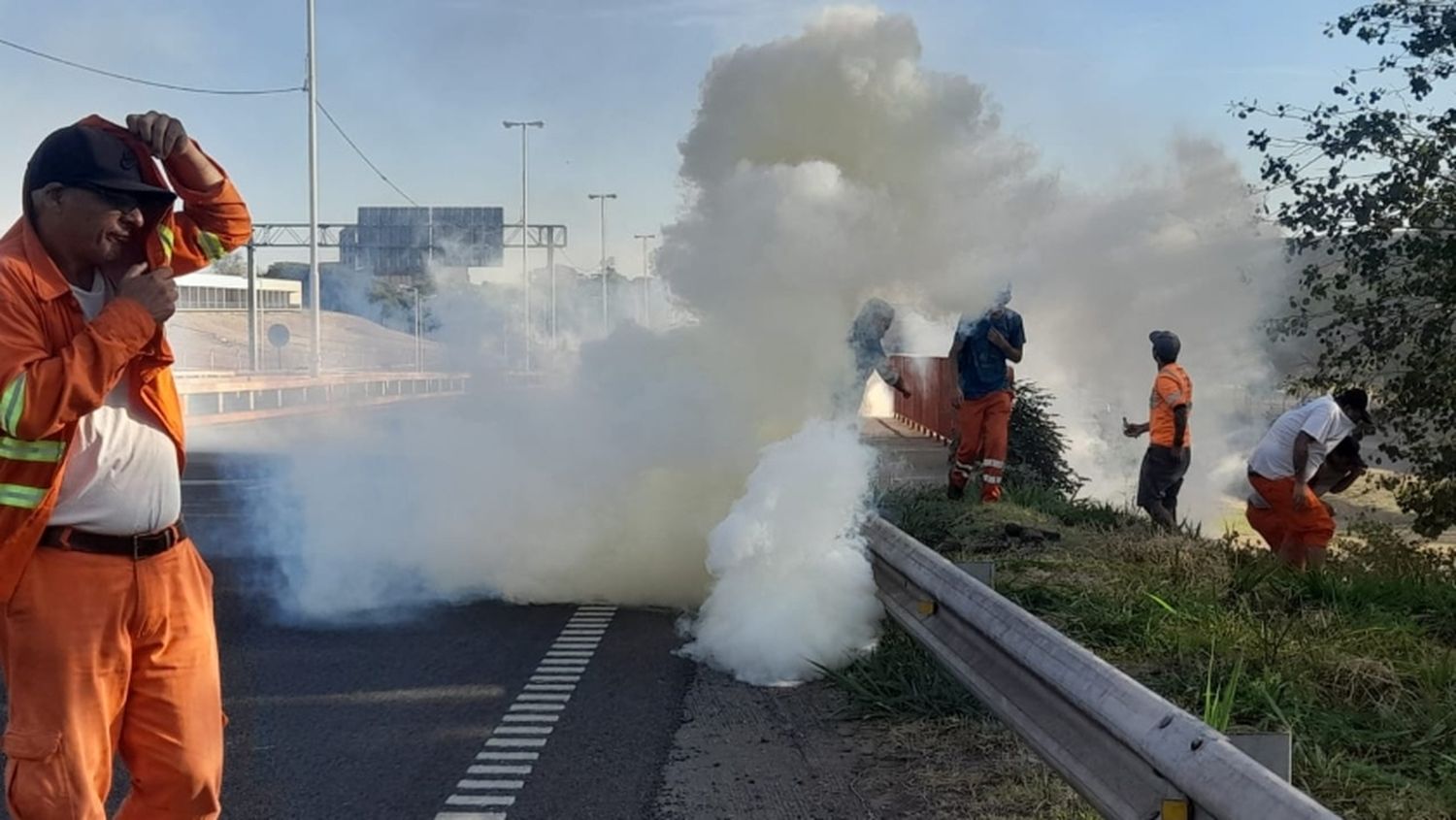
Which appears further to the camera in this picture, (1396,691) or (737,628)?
(737,628)

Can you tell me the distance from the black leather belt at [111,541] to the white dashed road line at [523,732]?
1.46m

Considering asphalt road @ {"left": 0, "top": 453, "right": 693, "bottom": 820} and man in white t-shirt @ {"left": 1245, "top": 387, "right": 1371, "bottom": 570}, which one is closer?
asphalt road @ {"left": 0, "top": 453, "right": 693, "bottom": 820}

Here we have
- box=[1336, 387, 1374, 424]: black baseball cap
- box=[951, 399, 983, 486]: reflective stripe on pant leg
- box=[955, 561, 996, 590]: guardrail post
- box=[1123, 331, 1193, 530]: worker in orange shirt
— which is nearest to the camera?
box=[955, 561, 996, 590]: guardrail post

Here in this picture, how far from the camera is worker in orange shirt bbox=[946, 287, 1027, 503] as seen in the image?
988cm

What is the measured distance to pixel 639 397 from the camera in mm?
7977

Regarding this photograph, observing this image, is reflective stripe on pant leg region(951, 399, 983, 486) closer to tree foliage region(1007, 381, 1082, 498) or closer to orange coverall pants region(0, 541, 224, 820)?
tree foliage region(1007, 381, 1082, 498)

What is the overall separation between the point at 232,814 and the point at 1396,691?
3.90 m

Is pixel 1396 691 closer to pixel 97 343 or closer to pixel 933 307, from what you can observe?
pixel 97 343

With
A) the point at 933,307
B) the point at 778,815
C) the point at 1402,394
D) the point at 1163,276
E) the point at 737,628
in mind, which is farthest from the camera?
the point at 1163,276

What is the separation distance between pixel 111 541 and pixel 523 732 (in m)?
2.31

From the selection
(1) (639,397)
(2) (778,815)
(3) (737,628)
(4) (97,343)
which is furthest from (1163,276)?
(4) (97,343)

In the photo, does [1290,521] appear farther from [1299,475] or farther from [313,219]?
[313,219]

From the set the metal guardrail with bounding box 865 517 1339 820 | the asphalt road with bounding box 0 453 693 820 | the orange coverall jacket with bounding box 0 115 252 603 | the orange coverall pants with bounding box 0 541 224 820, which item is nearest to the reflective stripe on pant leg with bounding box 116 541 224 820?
the orange coverall pants with bounding box 0 541 224 820

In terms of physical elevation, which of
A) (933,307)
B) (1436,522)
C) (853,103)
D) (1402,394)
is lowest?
(1436,522)
